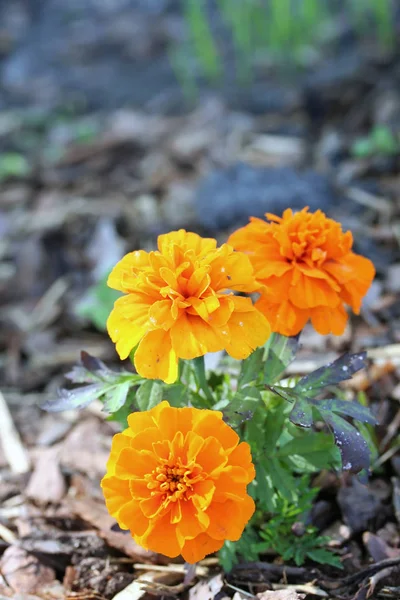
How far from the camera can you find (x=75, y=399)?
1866 millimetres

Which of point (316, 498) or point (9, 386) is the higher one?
point (316, 498)

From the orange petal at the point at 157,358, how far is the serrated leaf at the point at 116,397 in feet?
0.74

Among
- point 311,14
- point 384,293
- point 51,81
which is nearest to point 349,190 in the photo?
point 384,293

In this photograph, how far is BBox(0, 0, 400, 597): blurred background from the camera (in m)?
3.32

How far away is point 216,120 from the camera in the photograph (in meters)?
5.00

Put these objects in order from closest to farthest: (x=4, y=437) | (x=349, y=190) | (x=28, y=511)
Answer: (x=28, y=511) → (x=4, y=437) → (x=349, y=190)

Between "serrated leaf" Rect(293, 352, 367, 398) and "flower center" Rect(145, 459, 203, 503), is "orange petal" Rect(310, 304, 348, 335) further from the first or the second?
"flower center" Rect(145, 459, 203, 503)

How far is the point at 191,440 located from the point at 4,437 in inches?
62.1

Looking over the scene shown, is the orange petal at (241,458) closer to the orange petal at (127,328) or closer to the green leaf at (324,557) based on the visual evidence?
the orange petal at (127,328)

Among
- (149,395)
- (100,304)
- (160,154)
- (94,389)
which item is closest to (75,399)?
(94,389)

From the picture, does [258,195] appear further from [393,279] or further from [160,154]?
[160,154]

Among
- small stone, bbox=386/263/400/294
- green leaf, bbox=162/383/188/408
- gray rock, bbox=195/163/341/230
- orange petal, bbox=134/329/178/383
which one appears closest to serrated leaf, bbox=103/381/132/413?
green leaf, bbox=162/383/188/408

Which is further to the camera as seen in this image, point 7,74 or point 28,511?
point 7,74

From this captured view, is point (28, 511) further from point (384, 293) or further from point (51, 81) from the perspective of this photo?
point (51, 81)
